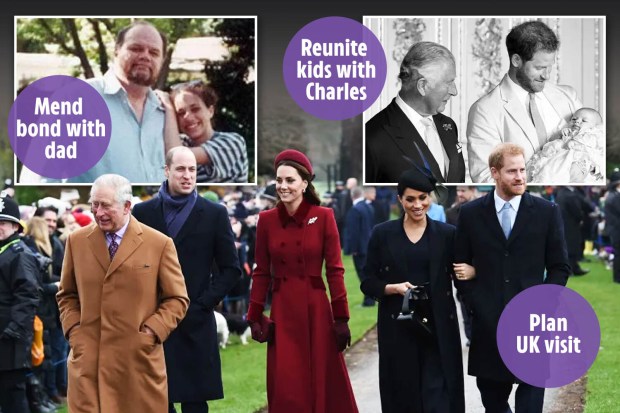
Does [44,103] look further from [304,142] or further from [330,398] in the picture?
[330,398]

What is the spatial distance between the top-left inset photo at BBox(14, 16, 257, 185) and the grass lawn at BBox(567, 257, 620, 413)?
14.1 feet

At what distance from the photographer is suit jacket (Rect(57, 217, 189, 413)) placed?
8.30m

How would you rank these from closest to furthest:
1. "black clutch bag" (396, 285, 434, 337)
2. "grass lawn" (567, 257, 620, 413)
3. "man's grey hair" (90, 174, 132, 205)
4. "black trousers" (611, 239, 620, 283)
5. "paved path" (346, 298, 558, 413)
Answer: "man's grey hair" (90, 174, 132, 205)
"black clutch bag" (396, 285, 434, 337)
"paved path" (346, 298, 558, 413)
"grass lawn" (567, 257, 620, 413)
"black trousers" (611, 239, 620, 283)

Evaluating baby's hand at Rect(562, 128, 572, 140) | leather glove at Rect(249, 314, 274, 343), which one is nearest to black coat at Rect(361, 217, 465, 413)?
leather glove at Rect(249, 314, 274, 343)

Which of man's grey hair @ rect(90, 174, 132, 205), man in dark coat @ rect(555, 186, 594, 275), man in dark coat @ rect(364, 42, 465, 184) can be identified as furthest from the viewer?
man in dark coat @ rect(555, 186, 594, 275)

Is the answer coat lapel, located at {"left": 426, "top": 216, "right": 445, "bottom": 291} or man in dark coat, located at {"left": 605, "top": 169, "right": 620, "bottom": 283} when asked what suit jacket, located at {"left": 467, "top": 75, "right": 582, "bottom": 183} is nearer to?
coat lapel, located at {"left": 426, "top": 216, "right": 445, "bottom": 291}

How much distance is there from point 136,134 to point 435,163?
314cm

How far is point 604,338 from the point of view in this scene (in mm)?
19859

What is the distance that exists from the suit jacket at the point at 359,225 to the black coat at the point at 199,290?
16038 mm

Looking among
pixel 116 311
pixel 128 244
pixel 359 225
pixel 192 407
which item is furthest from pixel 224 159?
pixel 359 225

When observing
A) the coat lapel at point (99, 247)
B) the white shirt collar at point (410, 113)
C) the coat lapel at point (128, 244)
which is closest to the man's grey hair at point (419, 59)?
the white shirt collar at point (410, 113)

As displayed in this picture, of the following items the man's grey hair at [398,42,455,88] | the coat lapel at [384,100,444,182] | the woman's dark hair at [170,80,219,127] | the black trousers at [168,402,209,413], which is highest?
the man's grey hair at [398,42,455,88]

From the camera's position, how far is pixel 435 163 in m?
13.4

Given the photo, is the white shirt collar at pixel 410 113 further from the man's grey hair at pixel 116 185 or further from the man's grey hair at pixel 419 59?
the man's grey hair at pixel 116 185
